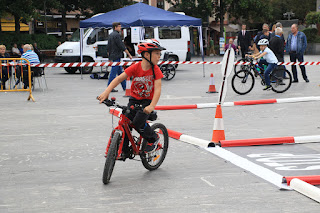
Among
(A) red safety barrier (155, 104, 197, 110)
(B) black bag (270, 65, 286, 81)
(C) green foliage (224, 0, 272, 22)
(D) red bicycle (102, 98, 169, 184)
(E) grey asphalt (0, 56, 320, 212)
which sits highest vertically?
(C) green foliage (224, 0, 272, 22)

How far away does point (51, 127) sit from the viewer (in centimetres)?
1048

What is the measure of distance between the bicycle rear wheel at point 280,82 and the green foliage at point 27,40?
30.0 meters

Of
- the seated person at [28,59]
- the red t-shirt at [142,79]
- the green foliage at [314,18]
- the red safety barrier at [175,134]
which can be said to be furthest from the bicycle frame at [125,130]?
the green foliage at [314,18]

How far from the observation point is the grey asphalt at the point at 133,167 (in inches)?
213

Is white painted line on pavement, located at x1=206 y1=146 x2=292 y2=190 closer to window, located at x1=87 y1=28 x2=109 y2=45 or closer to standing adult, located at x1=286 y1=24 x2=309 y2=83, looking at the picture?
standing adult, located at x1=286 y1=24 x2=309 y2=83

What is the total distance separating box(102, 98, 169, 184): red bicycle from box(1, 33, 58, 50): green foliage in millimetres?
37239

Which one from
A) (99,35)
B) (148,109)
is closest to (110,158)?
(148,109)

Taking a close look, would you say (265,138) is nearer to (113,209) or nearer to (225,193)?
(225,193)

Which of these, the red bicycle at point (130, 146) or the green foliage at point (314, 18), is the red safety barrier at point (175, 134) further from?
the green foliage at point (314, 18)

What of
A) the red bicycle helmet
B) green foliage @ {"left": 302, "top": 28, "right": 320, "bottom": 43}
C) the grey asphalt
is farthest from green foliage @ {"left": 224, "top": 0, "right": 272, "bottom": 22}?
the red bicycle helmet

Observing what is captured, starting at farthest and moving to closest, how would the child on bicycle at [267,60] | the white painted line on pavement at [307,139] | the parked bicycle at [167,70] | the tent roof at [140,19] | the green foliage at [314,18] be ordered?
the green foliage at [314,18] < the tent roof at [140,19] < the parked bicycle at [167,70] < the child on bicycle at [267,60] < the white painted line on pavement at [307,139]

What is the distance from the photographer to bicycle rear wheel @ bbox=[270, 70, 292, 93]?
16.0 meters

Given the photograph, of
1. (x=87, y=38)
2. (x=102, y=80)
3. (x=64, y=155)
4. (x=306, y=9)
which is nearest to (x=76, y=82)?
(x=102, y=80)

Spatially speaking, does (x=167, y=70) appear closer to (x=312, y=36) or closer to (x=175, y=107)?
(x=175, y=107)
